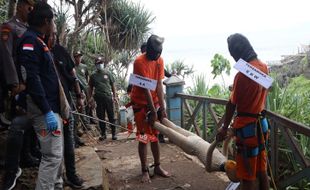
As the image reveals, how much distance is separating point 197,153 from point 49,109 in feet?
4.97

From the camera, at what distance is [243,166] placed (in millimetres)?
3020

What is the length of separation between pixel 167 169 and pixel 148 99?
123cm

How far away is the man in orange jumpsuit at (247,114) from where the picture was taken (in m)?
2.93

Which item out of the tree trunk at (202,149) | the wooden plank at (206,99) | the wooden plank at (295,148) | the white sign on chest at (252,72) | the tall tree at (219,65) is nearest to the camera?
the white sign on chest at (252,72)

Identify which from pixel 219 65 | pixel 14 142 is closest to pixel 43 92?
pixel 14 142

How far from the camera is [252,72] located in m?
2.83

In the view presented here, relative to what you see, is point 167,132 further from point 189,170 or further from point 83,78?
point 83,78

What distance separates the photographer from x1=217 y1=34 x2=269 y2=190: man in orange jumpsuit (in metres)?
2.93

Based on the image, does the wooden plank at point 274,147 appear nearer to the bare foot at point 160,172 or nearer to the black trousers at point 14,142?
the bare foot at point 160,172

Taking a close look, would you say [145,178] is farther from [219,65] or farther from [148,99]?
[219,65]

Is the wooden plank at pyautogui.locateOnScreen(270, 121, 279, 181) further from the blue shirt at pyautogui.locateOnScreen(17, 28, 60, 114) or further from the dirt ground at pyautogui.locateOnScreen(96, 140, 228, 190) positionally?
the blue shirt at pyautogui.locateOnScreen(17, 28, 60, 114)

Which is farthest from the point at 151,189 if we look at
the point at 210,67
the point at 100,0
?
the point at 210,67

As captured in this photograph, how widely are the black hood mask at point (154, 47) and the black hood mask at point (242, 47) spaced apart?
3.95ft

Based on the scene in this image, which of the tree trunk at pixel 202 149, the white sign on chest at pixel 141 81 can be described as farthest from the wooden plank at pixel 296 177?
the white sign on chest at pixel 141 81
